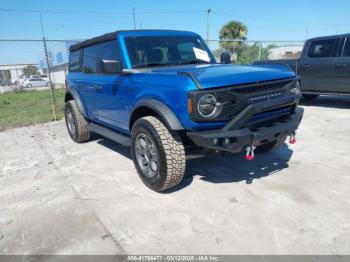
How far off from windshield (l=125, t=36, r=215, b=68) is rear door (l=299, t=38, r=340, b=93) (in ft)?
15.5

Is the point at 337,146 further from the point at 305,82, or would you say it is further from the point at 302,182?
the point at 305,82

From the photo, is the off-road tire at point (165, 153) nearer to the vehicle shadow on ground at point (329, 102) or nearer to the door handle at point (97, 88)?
the door handle at point (97, 88)

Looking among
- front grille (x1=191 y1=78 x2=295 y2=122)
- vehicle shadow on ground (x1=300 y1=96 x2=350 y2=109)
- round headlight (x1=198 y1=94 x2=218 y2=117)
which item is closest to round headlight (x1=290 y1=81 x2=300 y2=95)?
front grille (x1=191 y1=78 x2=295 y2=122)

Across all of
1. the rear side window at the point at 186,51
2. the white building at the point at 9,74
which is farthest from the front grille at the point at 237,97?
the white building at the point at 9,74

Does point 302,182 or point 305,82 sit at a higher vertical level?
point 305,82

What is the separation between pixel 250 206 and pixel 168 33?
9.08ft

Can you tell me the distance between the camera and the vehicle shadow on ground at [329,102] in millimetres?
8510

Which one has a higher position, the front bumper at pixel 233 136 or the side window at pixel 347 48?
the side window at pixel 347 48

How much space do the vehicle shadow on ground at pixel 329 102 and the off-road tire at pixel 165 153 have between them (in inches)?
266

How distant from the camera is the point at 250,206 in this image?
312 cm

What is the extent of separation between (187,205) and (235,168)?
1.20 metres

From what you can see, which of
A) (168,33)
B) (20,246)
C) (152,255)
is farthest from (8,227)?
(168,33)

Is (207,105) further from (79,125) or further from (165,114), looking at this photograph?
(79,125)

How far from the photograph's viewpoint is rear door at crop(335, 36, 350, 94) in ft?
24.8
